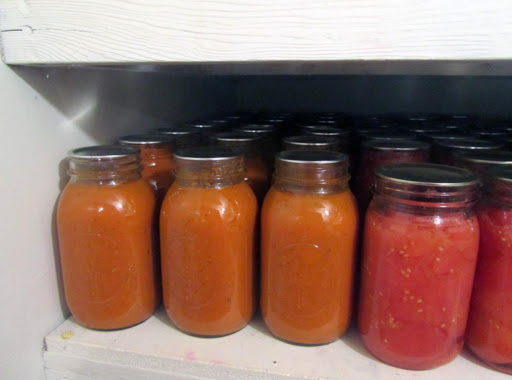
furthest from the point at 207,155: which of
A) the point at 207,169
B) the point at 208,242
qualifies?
the point at 208,242

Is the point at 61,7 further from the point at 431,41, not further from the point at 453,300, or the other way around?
the point at 453,300

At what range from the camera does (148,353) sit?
0.61m

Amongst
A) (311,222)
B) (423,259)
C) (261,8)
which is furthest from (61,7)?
(423,259)

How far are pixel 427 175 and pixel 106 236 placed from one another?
454 mm

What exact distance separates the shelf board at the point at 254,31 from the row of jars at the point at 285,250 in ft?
0.48

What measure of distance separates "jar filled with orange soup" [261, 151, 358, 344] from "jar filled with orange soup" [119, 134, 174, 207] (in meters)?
0.22

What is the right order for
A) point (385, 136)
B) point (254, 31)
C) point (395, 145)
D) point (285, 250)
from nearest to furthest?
1. point (254, 31)
2. point (285, 250)
3. point (395, 145)
4. point (385, 136)

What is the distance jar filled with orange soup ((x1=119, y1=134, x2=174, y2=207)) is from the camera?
28.7 inches

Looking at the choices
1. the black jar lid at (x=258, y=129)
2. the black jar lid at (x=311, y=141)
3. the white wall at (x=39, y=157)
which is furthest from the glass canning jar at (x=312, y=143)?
the white wall at (x=39, y=157)

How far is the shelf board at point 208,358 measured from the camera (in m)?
0.57

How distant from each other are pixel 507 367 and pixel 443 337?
0.10 meters

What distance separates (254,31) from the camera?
483 millimetres

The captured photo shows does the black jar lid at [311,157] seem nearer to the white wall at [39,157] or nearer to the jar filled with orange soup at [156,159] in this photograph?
the jar filled with orange soup at [156,159]

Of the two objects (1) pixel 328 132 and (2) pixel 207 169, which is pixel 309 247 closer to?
(2) pixel 207 169
